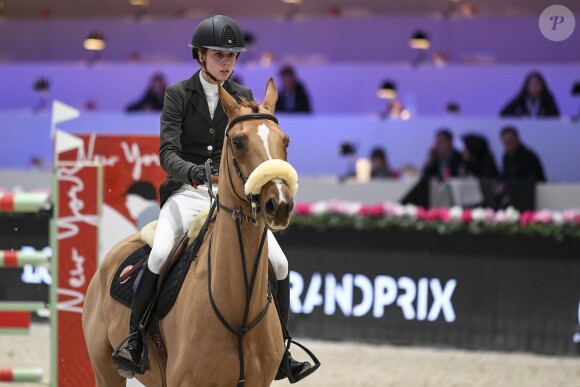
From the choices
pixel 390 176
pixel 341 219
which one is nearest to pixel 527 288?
pixel 341 219

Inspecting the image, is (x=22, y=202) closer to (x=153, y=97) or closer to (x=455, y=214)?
(x=455, y=214)

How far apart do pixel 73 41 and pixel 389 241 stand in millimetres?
6917

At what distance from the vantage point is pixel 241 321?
381cm

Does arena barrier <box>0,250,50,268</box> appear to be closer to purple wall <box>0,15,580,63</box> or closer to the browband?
the browband

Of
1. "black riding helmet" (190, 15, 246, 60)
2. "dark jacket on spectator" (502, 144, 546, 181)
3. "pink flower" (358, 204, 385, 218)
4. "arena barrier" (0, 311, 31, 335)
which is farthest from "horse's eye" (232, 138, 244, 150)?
"dark jacket on spectator" (502, 144, 546, 181)

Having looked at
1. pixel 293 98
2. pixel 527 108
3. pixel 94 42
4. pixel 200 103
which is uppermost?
pixel 94 42

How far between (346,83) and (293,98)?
92 centimetres

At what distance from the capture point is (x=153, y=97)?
12.9 metres

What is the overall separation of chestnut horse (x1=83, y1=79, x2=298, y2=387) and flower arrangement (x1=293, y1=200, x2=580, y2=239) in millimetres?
5082

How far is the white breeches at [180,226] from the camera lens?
4246 mm

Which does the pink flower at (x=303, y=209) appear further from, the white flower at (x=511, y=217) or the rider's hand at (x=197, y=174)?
the rider's hand at (x=197, y=174)

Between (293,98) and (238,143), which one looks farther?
(293,98)

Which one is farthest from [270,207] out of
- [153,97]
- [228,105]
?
[153,97]

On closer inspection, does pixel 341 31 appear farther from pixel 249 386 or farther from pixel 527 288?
pixel 249 386
